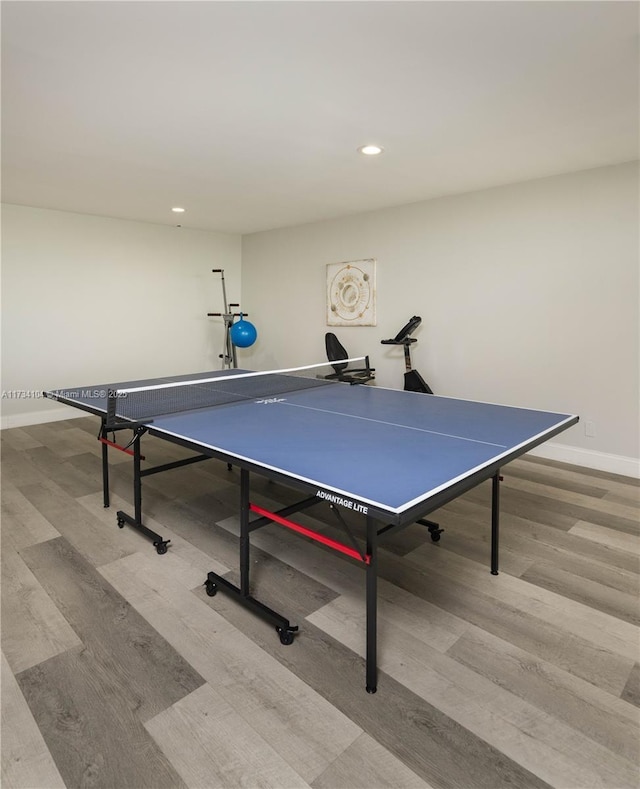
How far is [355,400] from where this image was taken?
3045mm

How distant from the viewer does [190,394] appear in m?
3.26

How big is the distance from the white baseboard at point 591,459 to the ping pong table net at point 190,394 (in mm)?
2102

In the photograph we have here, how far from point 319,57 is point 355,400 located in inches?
72.3

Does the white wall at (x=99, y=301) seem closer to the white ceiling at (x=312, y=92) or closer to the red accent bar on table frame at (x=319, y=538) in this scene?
the white ceiling at (x=312, y=92)

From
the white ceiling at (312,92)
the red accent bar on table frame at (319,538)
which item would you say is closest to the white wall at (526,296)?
the white ceiling at (312,92)

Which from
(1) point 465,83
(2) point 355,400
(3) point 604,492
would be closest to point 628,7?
(1) point 465,83

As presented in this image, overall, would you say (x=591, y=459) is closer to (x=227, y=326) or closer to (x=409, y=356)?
(x=409, y=356)

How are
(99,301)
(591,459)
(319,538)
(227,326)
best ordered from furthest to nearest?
1. (227,326)
2. (99,301)
3. (591,459)
4. (319,538)

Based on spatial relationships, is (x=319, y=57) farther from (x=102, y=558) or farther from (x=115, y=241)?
(x=115, y=241)

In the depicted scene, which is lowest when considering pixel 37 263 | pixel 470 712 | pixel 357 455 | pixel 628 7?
pixel 470 712

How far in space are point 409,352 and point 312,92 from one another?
118 inches

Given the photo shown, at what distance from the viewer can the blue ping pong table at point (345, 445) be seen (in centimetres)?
156

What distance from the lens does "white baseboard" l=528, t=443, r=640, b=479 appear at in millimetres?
3766

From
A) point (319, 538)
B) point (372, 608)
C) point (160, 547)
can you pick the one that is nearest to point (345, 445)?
point (319, 538)
